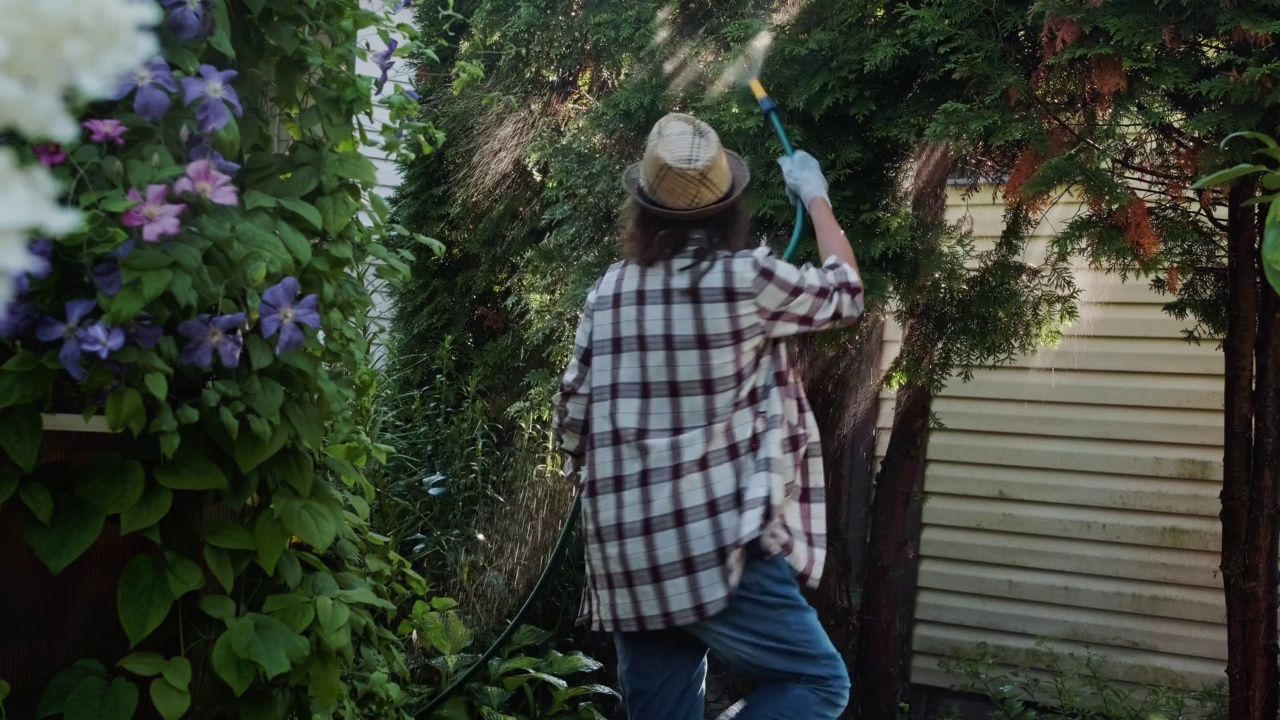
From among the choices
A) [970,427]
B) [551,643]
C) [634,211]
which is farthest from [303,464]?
[970,427]

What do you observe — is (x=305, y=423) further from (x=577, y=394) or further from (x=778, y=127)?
(x=778, y=127)

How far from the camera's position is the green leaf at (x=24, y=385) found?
155cm

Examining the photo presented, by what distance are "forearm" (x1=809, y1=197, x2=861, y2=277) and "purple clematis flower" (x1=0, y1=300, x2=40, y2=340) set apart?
56.9 inches

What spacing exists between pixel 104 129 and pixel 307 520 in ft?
2.22

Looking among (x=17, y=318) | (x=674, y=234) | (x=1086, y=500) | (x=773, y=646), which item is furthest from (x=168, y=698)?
(x=1086, y=500)

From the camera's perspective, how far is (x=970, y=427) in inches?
199

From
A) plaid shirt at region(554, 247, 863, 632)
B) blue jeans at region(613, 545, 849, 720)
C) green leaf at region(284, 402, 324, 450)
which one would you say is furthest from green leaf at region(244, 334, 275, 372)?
→ blue jeans at region(613, 545, 849, 720)

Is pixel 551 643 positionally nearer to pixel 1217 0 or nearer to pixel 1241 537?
pixel 1241 537

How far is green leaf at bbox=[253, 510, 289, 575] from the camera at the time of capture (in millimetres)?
1825

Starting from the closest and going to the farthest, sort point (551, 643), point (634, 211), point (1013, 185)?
point (634, 211) < point (1013, 185) < point (551, 643)

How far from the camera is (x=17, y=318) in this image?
1.49 metres

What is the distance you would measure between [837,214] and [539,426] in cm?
178

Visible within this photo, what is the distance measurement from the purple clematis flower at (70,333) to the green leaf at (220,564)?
15.2 inches

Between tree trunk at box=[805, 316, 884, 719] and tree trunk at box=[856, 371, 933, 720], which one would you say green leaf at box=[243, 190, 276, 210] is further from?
tree trunk at box=[856, 371, 933, 720]
